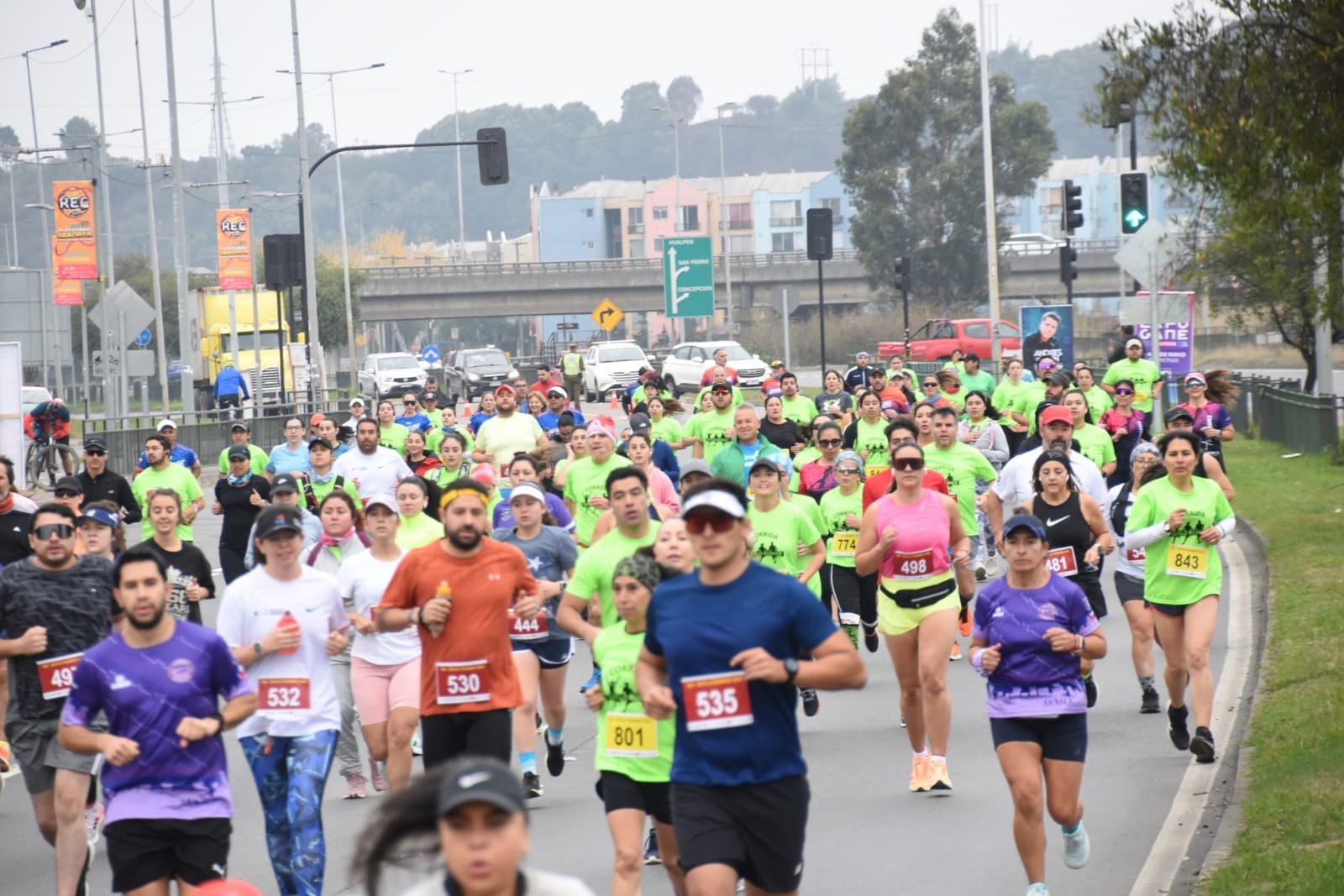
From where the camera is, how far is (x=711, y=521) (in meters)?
5.87

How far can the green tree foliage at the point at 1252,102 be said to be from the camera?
10438mm

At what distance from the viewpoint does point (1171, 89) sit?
37.3ft

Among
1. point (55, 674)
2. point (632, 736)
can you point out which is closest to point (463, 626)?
point (632, 736)

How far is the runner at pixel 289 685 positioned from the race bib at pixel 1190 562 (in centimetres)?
490

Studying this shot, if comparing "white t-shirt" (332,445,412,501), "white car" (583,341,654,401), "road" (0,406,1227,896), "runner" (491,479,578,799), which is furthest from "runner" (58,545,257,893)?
"white car" (583,341,654,401)

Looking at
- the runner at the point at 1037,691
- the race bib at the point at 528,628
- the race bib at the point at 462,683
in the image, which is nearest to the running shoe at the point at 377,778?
the race bib at the point at 528,628

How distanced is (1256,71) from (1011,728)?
4481 mm

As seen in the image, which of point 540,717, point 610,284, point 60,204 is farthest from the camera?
point 610,284

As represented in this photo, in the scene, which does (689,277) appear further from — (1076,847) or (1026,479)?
(1076,847)

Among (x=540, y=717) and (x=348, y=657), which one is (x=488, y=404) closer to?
(x=540, y=717)

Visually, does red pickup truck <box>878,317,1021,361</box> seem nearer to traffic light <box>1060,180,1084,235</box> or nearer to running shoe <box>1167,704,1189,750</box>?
traffic light <box>1060,180,1084,235</box>

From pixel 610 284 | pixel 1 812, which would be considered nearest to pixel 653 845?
pixel 1 812

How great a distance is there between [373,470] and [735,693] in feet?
35.5

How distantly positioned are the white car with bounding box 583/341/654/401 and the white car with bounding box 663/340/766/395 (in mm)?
869
